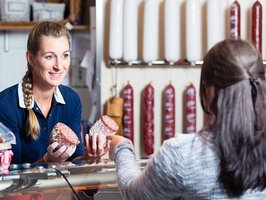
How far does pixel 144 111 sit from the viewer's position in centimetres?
310

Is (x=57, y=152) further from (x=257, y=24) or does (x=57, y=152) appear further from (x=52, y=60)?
(x=257, y=24)

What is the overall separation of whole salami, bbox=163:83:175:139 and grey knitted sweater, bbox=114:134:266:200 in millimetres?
2020

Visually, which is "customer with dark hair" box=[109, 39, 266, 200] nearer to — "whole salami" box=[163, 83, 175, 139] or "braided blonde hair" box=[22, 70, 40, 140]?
"braided blonde hair" box=[22, 70, 40, 140]

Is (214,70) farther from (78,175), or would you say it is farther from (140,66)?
(140,66)

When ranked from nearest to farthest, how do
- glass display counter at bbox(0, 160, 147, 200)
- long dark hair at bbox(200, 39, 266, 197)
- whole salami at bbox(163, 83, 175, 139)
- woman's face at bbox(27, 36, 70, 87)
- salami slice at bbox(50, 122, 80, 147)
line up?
long dark hair at bbox(200, 39, 266, 197), glass display counter at bbox(0, 160, 147, 200), salami slice at bbox(50, 122, 80, 147), woman's face at bbox(27, 36, 70, 87), whole salami at bbox(163, 83, 175, 139)

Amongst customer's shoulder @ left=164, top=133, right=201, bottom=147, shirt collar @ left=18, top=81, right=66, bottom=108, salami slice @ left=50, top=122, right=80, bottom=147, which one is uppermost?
shirt collar @ left=18, top=81, right=66, bottom=108

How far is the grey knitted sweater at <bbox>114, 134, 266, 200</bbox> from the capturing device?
1.01 metres

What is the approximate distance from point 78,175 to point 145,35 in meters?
1.75

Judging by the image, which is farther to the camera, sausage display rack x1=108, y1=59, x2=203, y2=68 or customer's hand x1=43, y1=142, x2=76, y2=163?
sausage display rack x1=108, y1=59, x2=203, y2=68

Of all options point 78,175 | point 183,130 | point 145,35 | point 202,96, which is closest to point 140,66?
point 145,35

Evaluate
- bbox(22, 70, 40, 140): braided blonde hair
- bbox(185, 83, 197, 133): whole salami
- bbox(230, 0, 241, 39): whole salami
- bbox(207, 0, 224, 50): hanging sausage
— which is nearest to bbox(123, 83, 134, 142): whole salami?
bbox(185, 83, 197, 133): whole salami

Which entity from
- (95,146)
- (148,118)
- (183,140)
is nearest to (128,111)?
(148,118)

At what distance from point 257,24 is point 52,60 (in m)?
1.70

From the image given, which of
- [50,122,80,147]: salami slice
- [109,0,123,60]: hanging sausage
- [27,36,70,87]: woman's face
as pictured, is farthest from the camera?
[109,0,123,60]: hanging sausage
